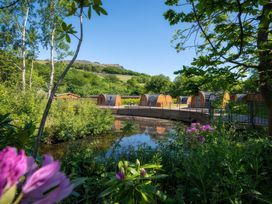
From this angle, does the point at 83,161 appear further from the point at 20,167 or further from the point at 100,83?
the point at 100,83

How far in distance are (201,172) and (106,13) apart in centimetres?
113

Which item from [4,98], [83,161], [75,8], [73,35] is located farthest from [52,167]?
[4,98]

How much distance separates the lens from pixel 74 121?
12414mm

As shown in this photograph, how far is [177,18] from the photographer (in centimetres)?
344

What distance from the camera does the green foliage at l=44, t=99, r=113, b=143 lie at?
11078 mm

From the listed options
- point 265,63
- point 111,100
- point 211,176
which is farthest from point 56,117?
point 111,100

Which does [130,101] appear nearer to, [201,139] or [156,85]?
[156,85]

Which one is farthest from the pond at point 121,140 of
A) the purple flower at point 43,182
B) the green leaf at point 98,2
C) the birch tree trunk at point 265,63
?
the birch tree trunk at point 265,63

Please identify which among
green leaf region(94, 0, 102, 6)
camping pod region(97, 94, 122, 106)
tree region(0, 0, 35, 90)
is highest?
tree region(0, 0, 35, 90)

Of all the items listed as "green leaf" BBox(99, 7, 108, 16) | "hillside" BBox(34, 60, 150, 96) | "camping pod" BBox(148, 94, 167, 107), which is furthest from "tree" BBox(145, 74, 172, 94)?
"green leaf" BBox(99, 7, 108, 16)

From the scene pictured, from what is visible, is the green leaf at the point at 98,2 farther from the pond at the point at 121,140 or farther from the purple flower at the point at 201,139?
the purple flower at the point at 201,139

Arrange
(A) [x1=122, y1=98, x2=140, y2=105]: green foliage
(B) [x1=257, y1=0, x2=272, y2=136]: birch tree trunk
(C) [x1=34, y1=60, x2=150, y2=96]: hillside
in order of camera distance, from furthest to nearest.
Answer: (C) [x1=34, y1=60, x2=150, y2=96]: hillside < (A) [x1=122, y1=98, x2=140, y2=105]: green foliage < (B) [x1=257, y1=0, x2=272, y2=136]: birch tree trunk

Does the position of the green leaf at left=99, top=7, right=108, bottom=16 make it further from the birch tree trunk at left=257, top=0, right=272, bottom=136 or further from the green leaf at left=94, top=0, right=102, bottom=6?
the birch tree trunk at left=257, top=0, right=272, bottom=136

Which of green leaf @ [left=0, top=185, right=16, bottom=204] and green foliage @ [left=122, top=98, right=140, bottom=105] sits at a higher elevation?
green foliage @ [left=122, top=98, right=140, bottom=105]
